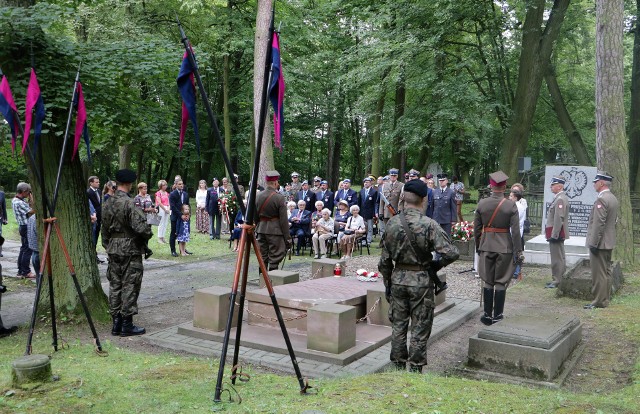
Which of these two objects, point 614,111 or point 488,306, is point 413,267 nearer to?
point 488,306

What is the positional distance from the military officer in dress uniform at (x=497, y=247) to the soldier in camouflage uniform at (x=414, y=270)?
2926mm

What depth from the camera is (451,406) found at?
14.9 ft

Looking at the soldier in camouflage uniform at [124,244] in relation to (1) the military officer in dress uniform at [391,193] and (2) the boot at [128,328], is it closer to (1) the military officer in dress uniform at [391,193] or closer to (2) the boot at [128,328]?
(2) the boot at [128,328]

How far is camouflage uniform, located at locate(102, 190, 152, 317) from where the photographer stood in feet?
24.6

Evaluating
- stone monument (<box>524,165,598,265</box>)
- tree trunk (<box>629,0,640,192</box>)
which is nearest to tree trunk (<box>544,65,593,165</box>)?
tree trunk (<box>629,0,640,192</box>)

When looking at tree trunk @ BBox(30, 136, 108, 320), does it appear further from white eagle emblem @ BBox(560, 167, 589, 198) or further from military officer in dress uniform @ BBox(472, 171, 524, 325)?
white eagle emblem @ BBox(560, 167, 589, 198)

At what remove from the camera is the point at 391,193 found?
14852 millimetres

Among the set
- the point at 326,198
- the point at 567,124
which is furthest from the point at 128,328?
the point at 567,124

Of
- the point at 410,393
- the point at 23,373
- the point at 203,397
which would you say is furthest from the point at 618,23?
the point at 23,373

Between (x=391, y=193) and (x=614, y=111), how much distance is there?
18.2 feet

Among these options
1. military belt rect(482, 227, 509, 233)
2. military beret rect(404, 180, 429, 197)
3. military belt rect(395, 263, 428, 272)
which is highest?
military beret rect(404, 180, 429, 197)

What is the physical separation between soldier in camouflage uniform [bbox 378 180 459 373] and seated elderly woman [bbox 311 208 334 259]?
888cm

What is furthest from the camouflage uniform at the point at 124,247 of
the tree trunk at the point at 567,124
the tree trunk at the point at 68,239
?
the tree trunk at the point at 567,124

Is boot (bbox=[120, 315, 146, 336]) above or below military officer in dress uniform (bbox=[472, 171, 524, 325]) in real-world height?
below
